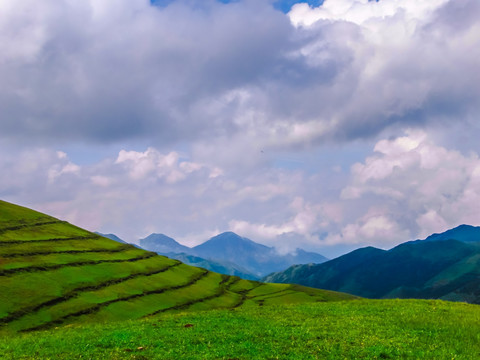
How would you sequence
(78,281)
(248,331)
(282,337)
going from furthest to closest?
(78,281)
(248,331)
(282,337)

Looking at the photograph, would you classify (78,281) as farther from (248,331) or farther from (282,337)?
(282,337)

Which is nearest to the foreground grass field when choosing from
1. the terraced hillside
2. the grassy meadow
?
the grassy meadow

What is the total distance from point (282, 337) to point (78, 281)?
81.4 metres

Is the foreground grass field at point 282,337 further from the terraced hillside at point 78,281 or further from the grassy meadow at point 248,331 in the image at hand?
the terraced hillside at point 78,281

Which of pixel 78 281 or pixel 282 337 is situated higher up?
pixel 282 337

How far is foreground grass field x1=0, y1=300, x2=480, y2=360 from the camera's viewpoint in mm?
23203

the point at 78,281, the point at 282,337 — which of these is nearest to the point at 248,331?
the point at 282,337

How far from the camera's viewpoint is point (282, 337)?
88.7ft

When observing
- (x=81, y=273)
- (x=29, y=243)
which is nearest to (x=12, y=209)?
(x=29, y=243)

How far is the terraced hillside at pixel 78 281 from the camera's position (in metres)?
75.6

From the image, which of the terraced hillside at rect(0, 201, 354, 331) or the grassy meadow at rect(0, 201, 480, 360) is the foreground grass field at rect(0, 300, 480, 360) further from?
the terraced hillside at rect(0, 201, 354, 331)

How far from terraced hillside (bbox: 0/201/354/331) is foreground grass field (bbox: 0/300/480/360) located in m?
47.7

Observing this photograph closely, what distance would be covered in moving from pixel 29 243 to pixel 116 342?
4021 inches

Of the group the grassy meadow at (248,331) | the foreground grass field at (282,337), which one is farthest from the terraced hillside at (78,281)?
the foreground grass field at (282,337)
